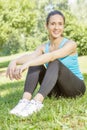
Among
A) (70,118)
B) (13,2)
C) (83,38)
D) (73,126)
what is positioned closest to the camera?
(73,126)

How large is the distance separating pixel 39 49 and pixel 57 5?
56.4 m

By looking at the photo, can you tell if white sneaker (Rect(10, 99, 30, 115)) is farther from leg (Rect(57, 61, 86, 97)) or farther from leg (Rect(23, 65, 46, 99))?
leg (Rect(57, 61, 86, 97))

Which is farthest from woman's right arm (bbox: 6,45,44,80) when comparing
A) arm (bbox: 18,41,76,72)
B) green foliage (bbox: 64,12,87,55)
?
green foliage (bbox: 64,12,87,55)

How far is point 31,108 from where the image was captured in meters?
4.59

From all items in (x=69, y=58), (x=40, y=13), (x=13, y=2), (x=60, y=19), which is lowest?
(x=40, y=13)

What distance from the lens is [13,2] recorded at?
2188 centimetres

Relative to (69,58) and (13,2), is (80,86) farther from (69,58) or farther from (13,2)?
(13,2)

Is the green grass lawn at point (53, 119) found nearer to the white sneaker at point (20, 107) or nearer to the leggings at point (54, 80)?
the white sneaker at point (20, 107)

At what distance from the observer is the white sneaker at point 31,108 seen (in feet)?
14.8

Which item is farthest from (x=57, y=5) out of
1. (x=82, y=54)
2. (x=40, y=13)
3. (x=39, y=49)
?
(x=39, y=49)

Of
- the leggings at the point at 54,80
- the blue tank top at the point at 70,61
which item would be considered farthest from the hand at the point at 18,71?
the blue tank top at the point at 70,61

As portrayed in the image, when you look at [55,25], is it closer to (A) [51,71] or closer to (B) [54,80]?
(A) [51,71]

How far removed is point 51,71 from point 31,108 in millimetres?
563

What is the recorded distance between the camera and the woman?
15.5 feet
